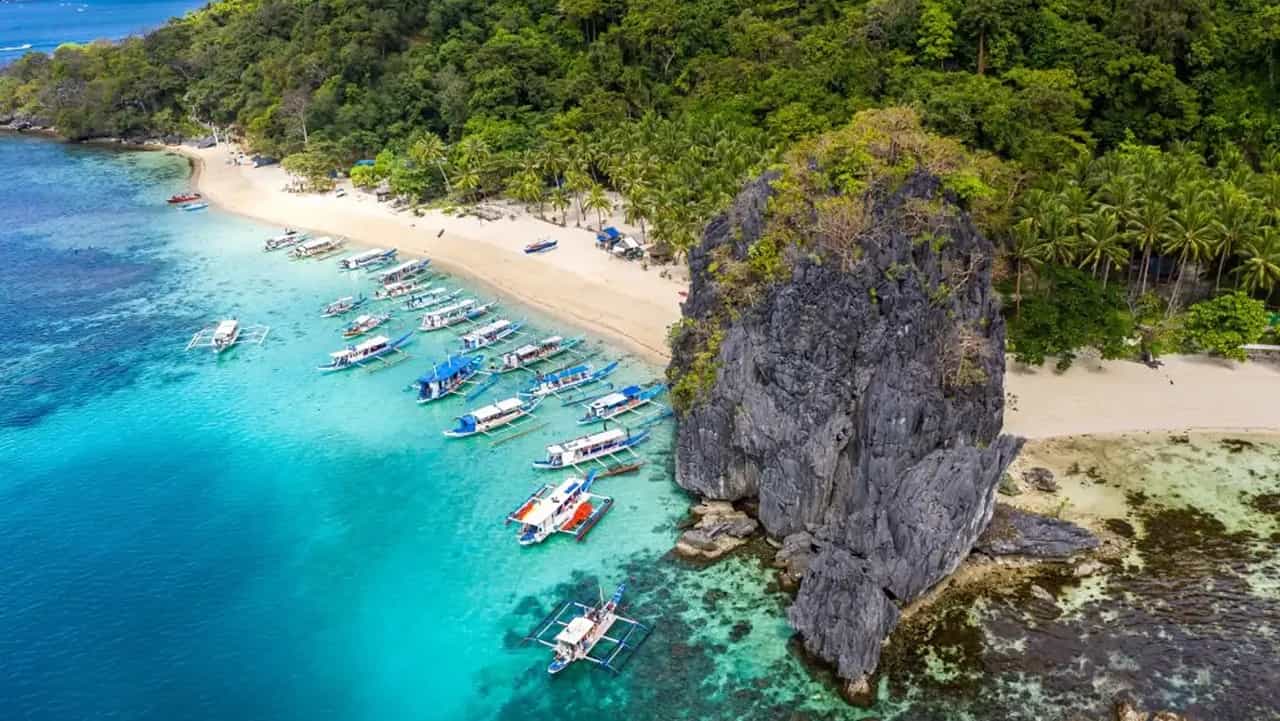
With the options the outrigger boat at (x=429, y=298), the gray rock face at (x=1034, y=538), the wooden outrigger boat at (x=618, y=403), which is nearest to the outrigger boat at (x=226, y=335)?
the outrigger boat at (x=429, y=298)

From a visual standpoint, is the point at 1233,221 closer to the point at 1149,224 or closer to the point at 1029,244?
the point at 1149,224

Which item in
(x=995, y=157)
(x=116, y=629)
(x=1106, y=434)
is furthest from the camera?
(x=995, y=157)

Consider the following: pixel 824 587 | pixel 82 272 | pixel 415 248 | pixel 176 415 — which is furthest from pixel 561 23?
pixel 824 587

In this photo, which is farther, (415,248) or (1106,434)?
(415,248)

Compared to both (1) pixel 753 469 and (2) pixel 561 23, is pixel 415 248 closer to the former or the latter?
(2) pixel 561 23

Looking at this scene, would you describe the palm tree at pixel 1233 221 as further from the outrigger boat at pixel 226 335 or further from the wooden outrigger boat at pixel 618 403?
the outrigger boat at pixel 226 335

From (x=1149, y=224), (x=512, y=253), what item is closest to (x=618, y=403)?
(x=512, y=253)
